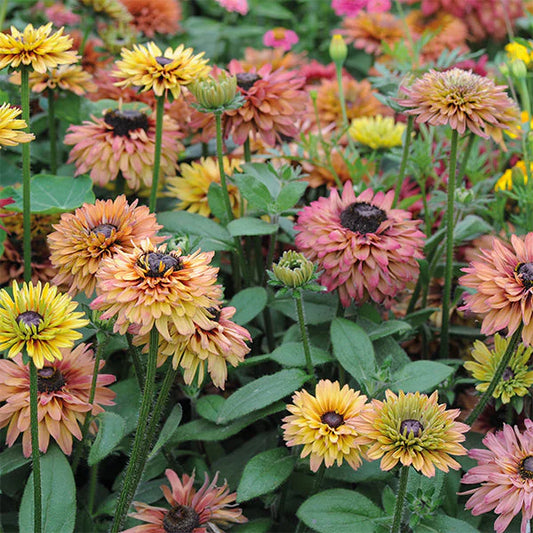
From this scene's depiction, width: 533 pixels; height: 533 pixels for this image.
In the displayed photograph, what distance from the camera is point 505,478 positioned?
0.79 m

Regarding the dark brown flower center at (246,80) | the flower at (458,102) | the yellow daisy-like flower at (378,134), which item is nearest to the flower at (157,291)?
the flower at (458,102)

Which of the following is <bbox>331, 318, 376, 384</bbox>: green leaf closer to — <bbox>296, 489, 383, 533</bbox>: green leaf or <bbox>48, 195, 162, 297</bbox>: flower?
<bbox>296, 489, 383, 533</bbox>: green leaf

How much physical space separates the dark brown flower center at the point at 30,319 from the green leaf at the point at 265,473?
323 mm

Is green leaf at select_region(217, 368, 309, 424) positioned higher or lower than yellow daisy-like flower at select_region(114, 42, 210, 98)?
lower

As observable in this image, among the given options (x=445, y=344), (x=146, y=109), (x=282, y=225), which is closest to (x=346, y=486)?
(x=445, y=344)

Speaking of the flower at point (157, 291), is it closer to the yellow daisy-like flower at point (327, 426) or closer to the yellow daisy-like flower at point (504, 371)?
the yellow daisy-like flower at point (327, 426)

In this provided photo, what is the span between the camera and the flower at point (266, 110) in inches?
45.6

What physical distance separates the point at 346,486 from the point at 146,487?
0.28 m

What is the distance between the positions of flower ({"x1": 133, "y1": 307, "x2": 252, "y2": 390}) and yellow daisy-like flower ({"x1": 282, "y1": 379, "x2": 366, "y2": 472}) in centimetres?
10

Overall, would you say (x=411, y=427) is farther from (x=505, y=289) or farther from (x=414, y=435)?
(x=505, y=289)

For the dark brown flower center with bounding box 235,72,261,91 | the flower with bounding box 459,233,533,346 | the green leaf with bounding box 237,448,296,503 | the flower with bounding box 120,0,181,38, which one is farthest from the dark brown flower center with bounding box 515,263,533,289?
the flower with bounding box 120,0,181,38

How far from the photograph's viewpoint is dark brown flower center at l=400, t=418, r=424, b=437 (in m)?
0.71

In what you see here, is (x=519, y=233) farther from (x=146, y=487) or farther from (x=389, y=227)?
(x=146, y=487)

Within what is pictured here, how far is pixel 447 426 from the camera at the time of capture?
0.72m
